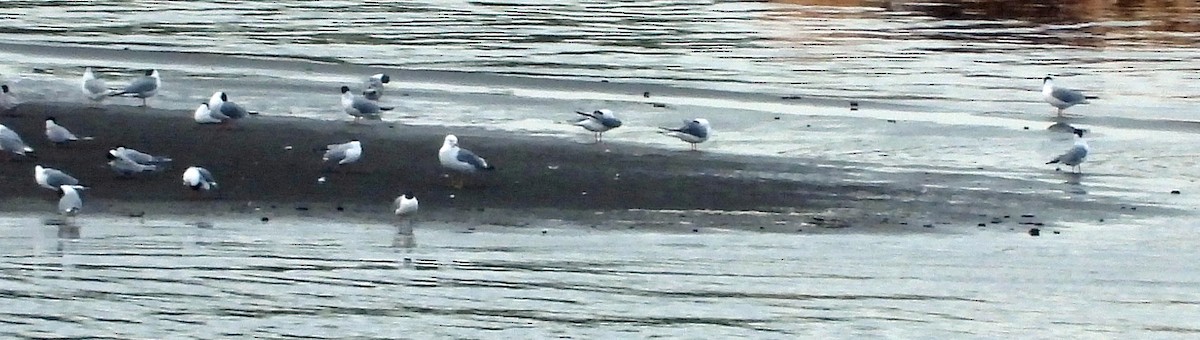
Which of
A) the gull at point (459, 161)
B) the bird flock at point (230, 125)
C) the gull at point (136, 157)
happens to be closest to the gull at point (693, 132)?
the bird flock at point (230, 125)

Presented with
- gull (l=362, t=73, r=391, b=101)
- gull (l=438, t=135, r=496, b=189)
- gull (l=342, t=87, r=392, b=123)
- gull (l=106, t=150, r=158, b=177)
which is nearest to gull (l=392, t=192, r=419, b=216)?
gull (l=438, t=135, r=496, b=189)

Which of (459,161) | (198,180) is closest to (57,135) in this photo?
(198,180)

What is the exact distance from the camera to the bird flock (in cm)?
1304

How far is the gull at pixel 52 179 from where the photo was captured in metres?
13.0

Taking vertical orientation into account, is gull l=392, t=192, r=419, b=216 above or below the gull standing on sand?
below

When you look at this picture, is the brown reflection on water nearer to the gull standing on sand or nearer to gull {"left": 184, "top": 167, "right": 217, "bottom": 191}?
the gull standing on sand

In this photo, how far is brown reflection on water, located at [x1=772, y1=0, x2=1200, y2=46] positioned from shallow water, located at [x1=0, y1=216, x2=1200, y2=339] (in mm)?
14859

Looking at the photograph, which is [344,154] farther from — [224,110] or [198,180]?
[224,110]

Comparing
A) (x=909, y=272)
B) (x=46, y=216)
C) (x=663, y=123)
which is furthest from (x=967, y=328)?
(x=663, y=123)

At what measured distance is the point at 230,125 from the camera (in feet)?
54.1

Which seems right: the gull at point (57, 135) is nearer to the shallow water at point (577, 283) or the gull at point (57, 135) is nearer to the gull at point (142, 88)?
the gull at point (142, 88)

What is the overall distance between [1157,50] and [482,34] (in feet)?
25.6

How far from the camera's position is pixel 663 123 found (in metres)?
17.8

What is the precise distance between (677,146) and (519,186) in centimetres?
262
